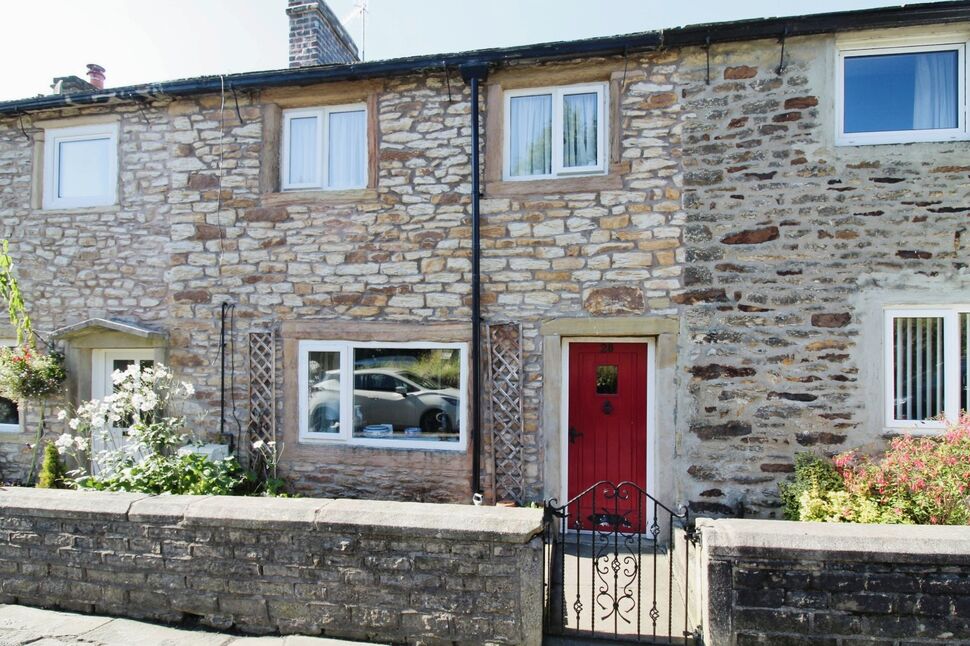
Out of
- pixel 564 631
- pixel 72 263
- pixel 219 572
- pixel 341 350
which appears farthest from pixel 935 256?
pixel 72 263

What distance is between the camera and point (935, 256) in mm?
5551

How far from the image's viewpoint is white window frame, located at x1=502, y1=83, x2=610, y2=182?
20.7ft

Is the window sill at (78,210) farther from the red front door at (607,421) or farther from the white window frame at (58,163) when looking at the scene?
the red front door at (607,421)

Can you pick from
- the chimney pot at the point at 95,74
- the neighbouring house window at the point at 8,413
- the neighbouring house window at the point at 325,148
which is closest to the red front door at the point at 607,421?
the neighbouring house window at the point at 325,148

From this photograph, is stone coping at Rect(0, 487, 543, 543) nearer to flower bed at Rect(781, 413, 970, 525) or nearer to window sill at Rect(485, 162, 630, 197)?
flower bed at Rect(781, 413, 970, 525)

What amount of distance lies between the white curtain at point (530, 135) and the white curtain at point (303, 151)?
255cm

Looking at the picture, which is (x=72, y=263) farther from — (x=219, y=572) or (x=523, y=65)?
(x=523, y=65)

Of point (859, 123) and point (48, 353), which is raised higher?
point (859, 123)

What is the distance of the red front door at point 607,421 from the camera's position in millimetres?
6289

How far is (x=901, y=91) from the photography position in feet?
19.1

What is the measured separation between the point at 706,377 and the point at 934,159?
3.17 meters

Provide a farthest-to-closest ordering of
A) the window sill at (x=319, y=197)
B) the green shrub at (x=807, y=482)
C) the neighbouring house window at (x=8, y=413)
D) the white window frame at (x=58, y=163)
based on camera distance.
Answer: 1. the neighbouring house window at (x=8, y=413)
2. the white window frame at (x=58, y=163)
3. the window sill at (x=319, y=197)
4. the green shrub at (x=807, y=482)

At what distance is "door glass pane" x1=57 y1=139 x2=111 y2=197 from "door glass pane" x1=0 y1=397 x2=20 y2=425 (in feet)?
10.1

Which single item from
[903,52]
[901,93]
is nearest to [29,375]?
[901,93]
